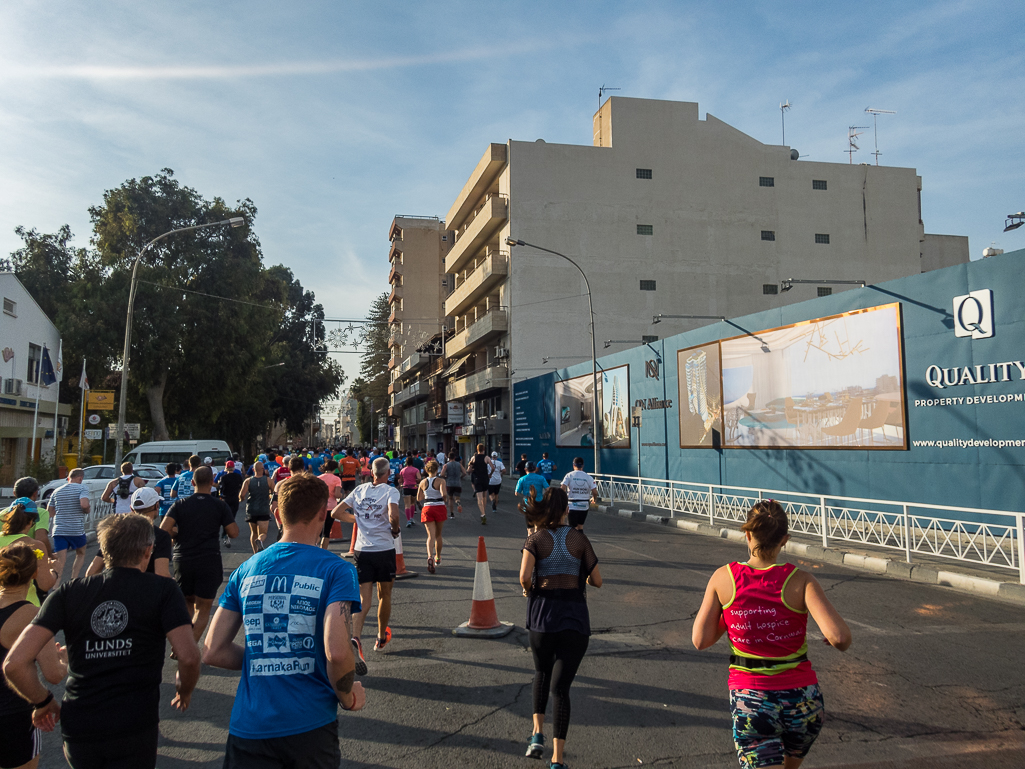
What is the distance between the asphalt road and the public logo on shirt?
1.92 meters

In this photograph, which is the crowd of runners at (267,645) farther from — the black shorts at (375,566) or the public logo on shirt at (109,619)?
the black shorts at (375,566)

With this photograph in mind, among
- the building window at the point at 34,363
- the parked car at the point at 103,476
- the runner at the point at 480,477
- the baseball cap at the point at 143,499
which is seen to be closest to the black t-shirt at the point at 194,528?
the baseball cap at the point at 143,499

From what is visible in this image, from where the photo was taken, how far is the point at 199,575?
22.1 feet

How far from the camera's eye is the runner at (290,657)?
8.43 ft

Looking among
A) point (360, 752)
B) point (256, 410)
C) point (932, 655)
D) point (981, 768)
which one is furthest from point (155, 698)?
point (256, 410)

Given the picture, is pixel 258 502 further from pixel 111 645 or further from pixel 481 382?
pixel 481 382

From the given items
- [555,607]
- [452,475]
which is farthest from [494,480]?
[555,607]

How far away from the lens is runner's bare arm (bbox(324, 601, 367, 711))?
101 inches

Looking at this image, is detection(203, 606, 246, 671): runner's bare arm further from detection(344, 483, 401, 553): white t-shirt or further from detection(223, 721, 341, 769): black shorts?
detection(344, 483, 401, 553): white t-shirt

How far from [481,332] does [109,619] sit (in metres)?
41.4

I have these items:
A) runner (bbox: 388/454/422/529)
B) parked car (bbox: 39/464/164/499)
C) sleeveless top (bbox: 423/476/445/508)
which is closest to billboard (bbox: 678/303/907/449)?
runner (bbox: 388/454/422/529)

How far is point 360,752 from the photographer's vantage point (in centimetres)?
451

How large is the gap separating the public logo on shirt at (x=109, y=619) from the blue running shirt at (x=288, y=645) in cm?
63

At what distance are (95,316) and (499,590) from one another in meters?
33.1
